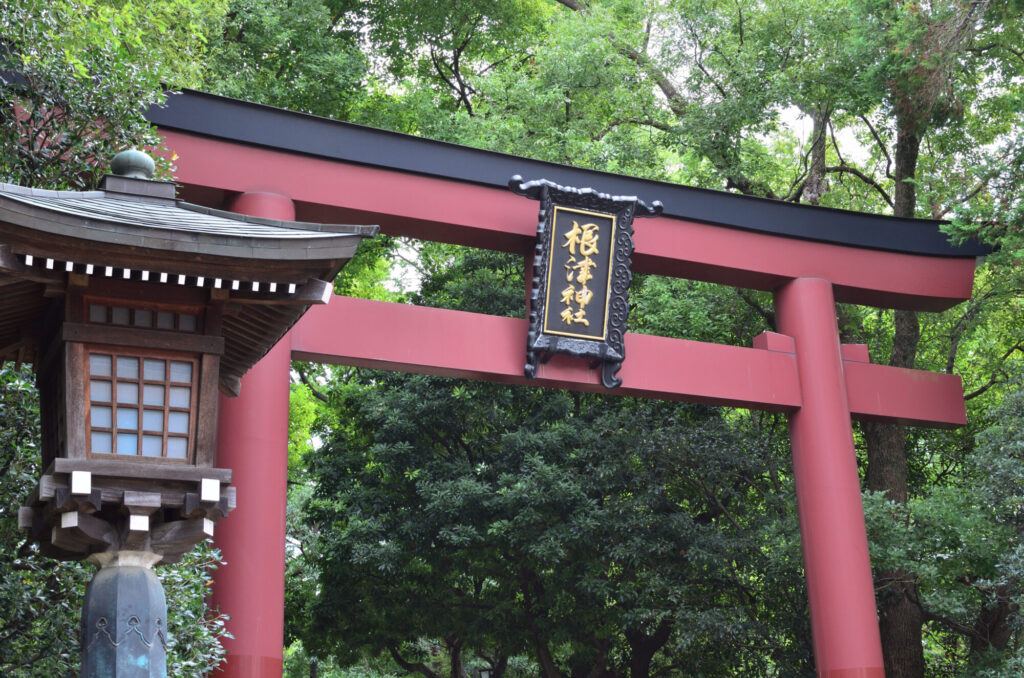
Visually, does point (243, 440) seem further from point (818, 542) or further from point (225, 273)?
point (818, 542)

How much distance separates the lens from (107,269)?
4.43 meters

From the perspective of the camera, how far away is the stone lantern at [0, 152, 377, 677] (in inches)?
172

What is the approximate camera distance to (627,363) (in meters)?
8.74

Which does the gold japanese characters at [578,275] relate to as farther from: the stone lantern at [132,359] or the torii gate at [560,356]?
the stone lantern at [132,359]

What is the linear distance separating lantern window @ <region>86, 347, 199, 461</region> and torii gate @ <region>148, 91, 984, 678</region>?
2616 millimetres

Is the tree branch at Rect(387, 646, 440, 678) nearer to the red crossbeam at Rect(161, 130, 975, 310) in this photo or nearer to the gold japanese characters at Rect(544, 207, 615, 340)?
the gold japanese characters at Rect(544, 207, 615, 340)

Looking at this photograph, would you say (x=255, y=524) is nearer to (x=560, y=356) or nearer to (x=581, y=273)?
(x=560, y=356)

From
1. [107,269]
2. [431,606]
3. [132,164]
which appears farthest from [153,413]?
[431,606]

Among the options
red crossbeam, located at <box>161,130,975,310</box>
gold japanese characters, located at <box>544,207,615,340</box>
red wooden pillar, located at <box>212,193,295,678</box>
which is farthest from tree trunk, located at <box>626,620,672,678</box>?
red wooden pillar, located at <box>212,193,295,678</box>

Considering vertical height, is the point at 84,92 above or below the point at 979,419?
above

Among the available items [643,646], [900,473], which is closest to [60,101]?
[643,646]

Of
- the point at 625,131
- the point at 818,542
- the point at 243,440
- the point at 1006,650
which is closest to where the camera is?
the point at 243,440

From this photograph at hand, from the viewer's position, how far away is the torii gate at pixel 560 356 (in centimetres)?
735

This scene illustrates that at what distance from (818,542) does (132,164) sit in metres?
6.18
